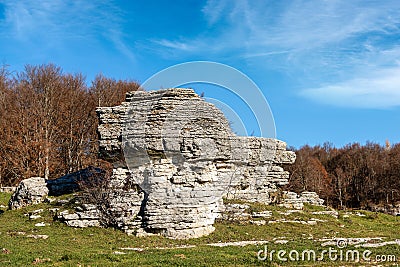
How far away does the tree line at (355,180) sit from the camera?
56.7 meters

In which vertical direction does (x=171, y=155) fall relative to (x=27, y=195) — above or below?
above

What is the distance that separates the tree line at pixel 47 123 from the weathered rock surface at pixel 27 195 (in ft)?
43.3

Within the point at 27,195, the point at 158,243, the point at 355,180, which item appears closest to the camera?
the point at 158,243

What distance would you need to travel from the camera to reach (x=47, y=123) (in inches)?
1736

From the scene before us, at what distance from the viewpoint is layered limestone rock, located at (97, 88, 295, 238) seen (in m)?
22.6

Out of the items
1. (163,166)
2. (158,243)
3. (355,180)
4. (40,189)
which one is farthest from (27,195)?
(355,180)

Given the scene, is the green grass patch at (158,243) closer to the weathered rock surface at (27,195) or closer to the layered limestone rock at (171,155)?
the weathered rock surface at (27,195)

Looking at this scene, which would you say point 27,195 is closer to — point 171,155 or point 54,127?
point 171,155

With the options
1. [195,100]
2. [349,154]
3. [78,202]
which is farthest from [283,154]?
[349,154]

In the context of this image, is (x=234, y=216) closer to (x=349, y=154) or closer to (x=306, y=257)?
(x=306, y=257)

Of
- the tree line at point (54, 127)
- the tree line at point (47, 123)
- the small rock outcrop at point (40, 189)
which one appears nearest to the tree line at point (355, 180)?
the tree line at point (54, 127)

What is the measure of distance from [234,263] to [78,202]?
43.8 ft

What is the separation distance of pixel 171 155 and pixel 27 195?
1036 cm

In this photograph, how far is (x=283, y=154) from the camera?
3638 centimetres
